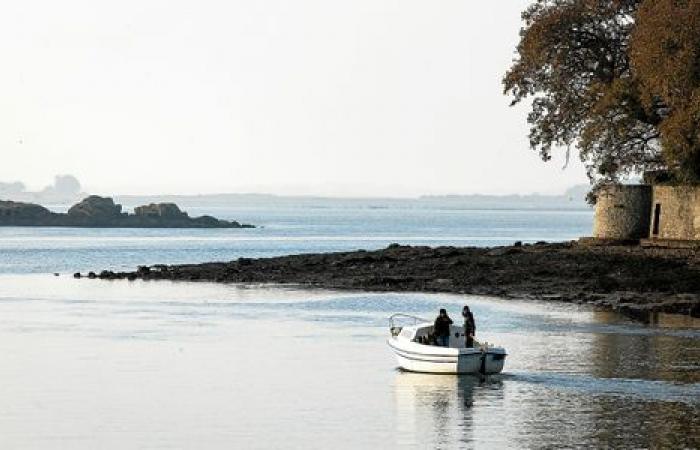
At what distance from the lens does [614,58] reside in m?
84.4

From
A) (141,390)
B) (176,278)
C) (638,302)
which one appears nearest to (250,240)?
(176,278)

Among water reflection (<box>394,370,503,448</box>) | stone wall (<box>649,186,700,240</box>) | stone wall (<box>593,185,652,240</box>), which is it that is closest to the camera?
water reflection (<box>394,370,503,448</box>)

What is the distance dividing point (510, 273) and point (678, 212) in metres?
8.83

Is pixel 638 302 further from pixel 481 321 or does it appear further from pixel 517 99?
pixel 517 99

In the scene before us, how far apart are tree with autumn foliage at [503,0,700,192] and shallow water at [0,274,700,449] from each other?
13.6 m

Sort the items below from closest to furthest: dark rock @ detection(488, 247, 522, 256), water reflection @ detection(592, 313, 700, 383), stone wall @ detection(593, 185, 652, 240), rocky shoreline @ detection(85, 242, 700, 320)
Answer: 1. water reflection @ detection(592, 313, 700, 383)
2. rocky shoreline @ detection(85, 242, 700, 320)
3. stone wall @ detection(593, 185, 652, 240)
4. dark rock @ detection(488, 247, 522, 256)

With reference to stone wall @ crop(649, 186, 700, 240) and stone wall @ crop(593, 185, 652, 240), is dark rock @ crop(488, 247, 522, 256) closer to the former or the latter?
stone wall @ crop(593, 185, 652, 240)

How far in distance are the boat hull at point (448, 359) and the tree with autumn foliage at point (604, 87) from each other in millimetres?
32198

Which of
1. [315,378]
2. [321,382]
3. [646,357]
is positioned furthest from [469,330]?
[646,357]

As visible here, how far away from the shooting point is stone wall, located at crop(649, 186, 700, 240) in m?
78.8

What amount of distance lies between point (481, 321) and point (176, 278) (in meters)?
27.7

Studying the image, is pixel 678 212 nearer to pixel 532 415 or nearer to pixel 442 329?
pixel 442 329

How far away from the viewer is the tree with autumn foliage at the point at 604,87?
76625 millimetres

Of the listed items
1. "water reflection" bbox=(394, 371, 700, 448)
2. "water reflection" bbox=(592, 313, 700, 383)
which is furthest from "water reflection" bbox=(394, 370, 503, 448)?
"water reflection" bbox=(592, 313, 700, 383)
